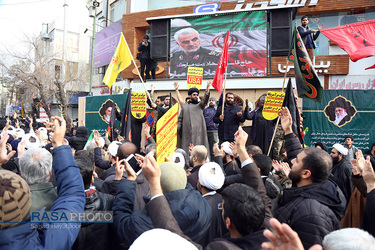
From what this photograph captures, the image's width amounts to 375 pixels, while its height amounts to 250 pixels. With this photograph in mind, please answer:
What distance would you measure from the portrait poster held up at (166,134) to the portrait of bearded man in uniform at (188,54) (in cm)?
1117

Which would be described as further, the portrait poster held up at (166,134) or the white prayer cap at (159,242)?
the portrait poster held up at (166,134)

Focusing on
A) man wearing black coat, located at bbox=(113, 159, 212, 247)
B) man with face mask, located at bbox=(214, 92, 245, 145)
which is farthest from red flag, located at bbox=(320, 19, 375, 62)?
man wearing black coat, located at bbox=(113, 159, 212, 247)

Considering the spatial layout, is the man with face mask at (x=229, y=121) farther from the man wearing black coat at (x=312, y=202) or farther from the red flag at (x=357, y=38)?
the man wearing black coat at (x=312, y=202)

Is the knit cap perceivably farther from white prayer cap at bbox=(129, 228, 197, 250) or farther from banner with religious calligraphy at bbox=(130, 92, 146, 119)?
banner with religious calligraphy at bbox=(130, 92, 146, 119)

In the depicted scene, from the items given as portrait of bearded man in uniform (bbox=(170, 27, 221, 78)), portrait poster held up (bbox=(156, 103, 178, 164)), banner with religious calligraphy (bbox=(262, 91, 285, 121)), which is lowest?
portrait poster held up (bbox=(156, 103, 178, 164))

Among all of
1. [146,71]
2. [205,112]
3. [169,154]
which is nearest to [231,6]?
[146,71]

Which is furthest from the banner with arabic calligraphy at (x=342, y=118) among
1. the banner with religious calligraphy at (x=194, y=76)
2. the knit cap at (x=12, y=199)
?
the knit cap at (x=12, y=199)

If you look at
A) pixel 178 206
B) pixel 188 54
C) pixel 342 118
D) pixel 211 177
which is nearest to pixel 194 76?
pixel 342 118

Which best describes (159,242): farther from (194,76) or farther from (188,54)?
(188,54)

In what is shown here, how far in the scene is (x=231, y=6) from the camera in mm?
17328

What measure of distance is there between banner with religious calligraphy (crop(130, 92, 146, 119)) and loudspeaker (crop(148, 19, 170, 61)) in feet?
21.8

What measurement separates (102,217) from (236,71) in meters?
12.7

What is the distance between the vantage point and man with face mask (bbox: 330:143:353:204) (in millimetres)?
4758

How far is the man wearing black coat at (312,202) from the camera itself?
2.18 metres
